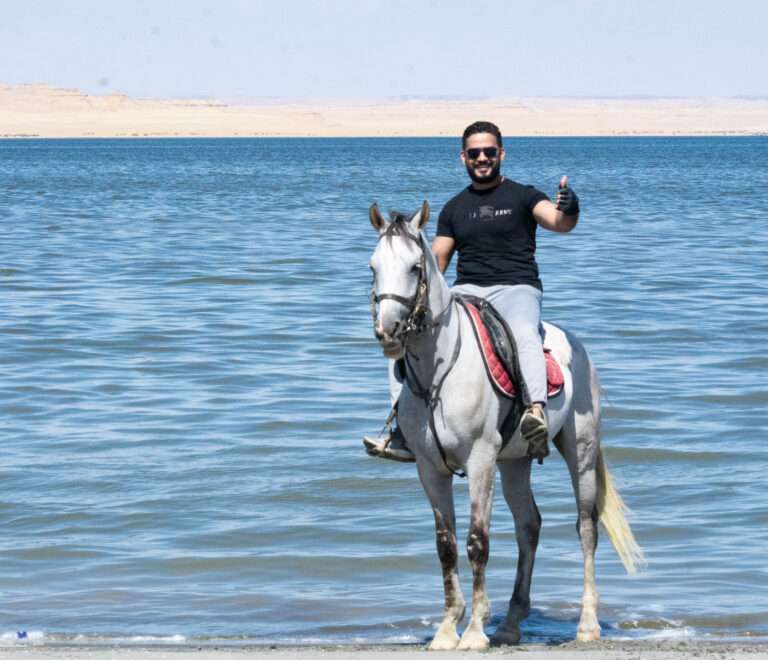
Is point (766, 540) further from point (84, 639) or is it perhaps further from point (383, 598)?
point (84, 639)

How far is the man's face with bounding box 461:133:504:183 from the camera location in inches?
309

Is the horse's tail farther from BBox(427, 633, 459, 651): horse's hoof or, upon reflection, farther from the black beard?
the black beard

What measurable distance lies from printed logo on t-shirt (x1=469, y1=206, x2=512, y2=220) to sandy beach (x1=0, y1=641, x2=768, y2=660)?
2.21 metres

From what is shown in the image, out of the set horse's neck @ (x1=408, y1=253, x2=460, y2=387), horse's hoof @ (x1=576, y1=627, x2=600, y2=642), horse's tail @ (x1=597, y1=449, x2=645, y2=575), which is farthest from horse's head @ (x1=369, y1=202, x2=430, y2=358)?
horse's hoof @ (x1=576, y1=627, x2=600, y2=642)

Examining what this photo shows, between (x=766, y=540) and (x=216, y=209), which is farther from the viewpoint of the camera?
(x=216, y=209)

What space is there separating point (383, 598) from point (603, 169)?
94.8 meters

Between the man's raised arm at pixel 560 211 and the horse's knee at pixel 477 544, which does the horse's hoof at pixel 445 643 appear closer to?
the horse's knee at pixel 477 544

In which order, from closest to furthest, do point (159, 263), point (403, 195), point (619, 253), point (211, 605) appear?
point (211, 605) → point (159, 263) → point (619, 253) → point (403, 195)

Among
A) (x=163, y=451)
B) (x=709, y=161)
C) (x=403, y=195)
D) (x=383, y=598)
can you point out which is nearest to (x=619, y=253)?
(x=163, y=451)

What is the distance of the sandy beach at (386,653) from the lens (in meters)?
7.08

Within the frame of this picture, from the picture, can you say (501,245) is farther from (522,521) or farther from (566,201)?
(522,521)

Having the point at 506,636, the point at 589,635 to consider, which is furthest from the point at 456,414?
the point at 589,635

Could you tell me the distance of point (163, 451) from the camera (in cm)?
1361

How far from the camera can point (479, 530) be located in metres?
7.48
